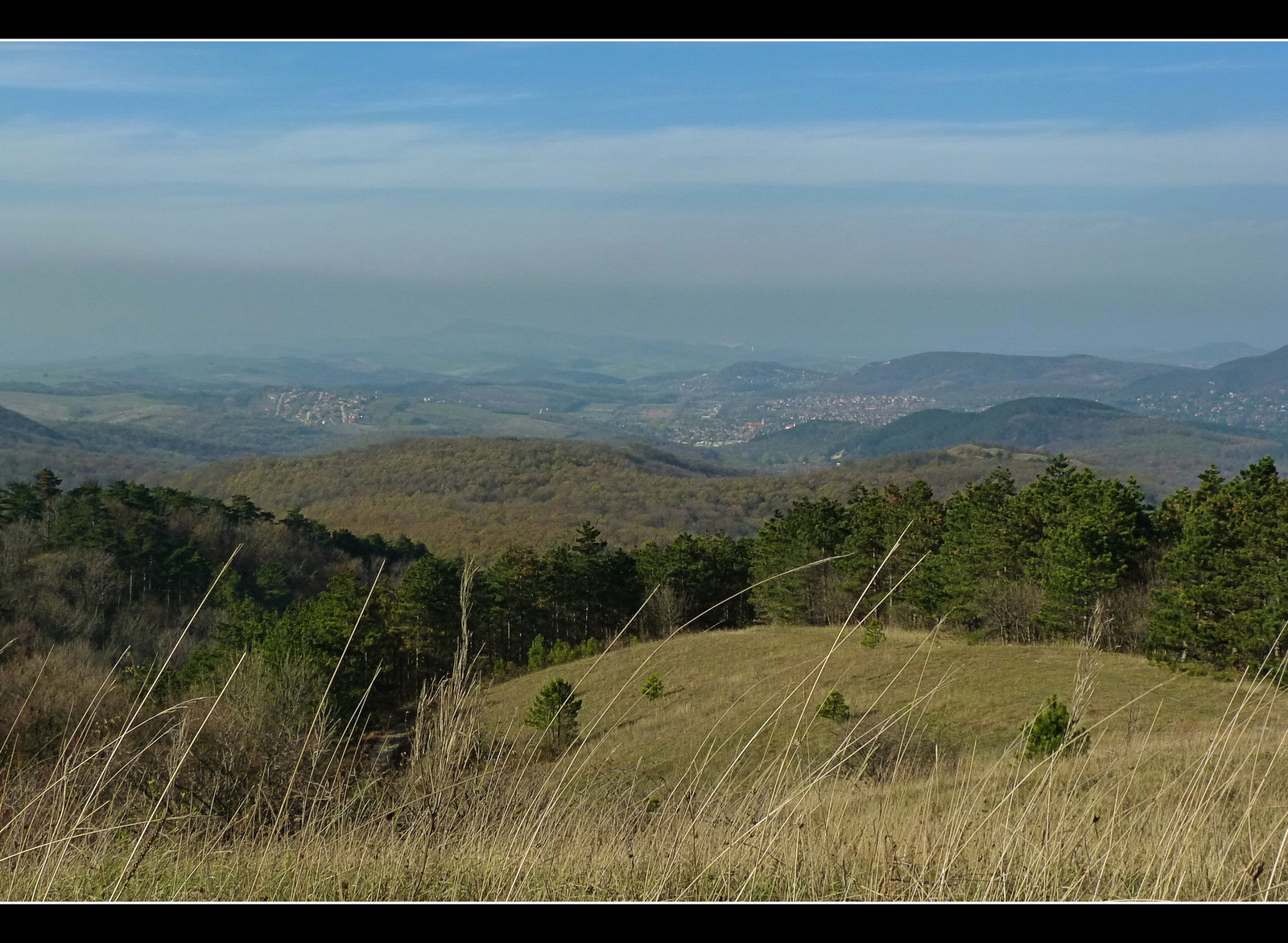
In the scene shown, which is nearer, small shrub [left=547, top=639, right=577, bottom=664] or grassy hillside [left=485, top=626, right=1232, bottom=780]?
grassy hillside [left=485, top=626, right=1232, bottom=780]

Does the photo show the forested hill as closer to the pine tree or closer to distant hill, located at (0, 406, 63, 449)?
distant hill, located at (0, 406, 63, 449)

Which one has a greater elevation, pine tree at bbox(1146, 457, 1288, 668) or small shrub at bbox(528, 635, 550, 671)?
pine tree at bbox(1146, 457, 1288, 668)

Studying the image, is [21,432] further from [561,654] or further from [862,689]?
[862,689]

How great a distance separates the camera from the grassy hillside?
13812 mm

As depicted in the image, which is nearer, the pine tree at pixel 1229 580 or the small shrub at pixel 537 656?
the pine tree at pixel 1229 580

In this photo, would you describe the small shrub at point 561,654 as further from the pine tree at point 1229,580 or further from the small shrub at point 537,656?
the pine tree at point 1229,580

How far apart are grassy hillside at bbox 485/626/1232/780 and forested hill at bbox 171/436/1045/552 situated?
169ft

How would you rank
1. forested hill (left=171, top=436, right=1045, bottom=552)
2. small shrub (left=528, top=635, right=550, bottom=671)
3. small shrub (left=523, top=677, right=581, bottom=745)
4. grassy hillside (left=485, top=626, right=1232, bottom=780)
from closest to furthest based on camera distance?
→ small shrub (left=523, top=677, right=581, bottom=745)
grassy hillside (left=485, top=626, right=1232, bottom=780)
small shrub (left=528, top=635, right=550, bottom=671)
forested hill (left=171, top=436, right=1045, bottom=552)

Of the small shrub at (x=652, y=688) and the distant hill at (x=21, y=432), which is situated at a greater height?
the small shrub at (x=652, y=688)

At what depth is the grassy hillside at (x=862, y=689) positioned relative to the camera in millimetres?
13812

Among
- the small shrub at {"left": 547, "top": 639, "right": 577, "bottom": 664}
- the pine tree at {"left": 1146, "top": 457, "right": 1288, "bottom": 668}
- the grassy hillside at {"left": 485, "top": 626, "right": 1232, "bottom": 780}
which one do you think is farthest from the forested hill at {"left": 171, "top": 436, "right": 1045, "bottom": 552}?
the pine tree at {"left": 1146, "top": 457, "right": 1288, "bottom": 668}

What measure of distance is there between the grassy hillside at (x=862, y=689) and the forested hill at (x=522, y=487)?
5148 centimetres

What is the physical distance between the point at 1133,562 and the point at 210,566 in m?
40.7

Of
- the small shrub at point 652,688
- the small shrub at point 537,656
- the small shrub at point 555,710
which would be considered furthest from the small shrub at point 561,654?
the small shrub at point 555,710
